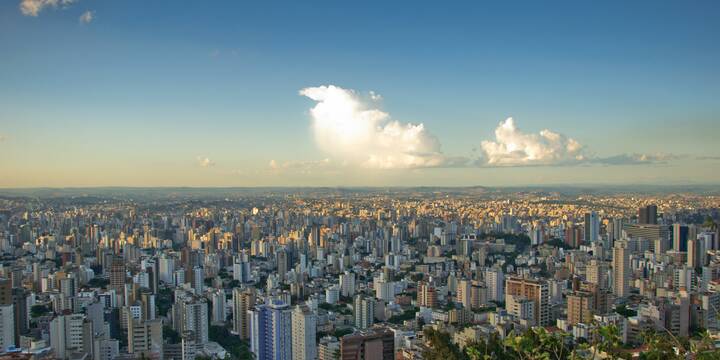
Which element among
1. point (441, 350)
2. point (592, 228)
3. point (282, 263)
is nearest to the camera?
point (441, 350)

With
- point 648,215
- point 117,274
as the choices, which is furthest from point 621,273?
point 117,274

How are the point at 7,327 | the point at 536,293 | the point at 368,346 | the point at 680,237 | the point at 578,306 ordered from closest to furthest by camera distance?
the point at 368,346 → the point at 7,327 → the point at 578,306 → the point at 536,293 → the point at 680,237

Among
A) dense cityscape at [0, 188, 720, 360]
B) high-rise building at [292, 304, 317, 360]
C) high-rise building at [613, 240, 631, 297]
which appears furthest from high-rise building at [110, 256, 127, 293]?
high-rise building at [613, 240, 631, 297]

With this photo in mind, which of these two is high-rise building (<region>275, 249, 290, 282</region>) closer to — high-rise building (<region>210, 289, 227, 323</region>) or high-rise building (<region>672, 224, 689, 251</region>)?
high-rise building (<region>210, 289, 227, 323</region>)

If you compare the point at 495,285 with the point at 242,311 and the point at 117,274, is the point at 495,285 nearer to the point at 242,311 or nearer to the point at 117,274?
the point at 242,311

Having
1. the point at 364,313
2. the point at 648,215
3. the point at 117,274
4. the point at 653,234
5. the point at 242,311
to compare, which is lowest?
the point at 364,313


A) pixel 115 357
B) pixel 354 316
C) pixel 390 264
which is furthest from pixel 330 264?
pixel 115 357
